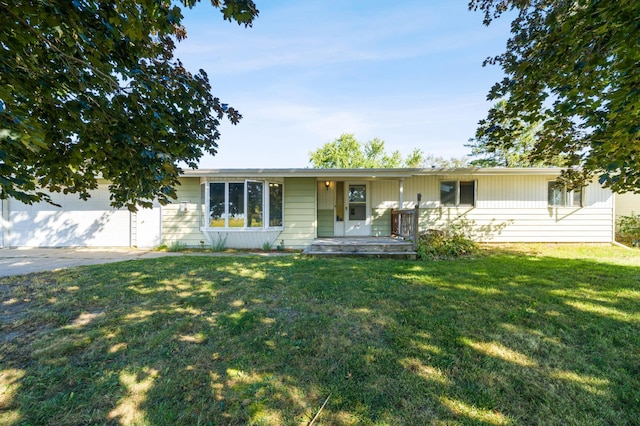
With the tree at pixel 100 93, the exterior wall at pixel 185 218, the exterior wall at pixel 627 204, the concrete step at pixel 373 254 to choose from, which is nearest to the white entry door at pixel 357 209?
the concrete step at pixel 373 254

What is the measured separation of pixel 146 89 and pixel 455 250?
291 inches

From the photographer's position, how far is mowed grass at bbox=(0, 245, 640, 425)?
176 centimetres

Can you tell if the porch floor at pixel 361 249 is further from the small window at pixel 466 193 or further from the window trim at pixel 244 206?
the small window at pixel 466 193

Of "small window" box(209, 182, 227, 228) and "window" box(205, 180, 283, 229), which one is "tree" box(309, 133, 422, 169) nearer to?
"window" box(205, 180, 283, 229)

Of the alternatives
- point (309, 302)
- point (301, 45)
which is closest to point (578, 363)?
point (309, 302)

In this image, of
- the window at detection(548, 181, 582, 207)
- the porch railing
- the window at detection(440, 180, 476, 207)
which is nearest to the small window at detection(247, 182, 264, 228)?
the porch railing

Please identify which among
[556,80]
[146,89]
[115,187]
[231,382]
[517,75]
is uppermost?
[517,75]

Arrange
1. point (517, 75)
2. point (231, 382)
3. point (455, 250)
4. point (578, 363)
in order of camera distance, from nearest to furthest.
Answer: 1. point (231, 382)
2. point (578, 363)
3. point (517, 75)
4. point (455, 250)

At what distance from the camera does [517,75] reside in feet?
11.3

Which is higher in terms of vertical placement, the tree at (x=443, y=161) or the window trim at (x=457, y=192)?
the tree at (x=443, y=161)

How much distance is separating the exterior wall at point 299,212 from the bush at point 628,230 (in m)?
11.1

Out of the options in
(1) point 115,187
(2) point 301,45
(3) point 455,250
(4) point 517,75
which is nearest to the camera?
(1) point 115,187

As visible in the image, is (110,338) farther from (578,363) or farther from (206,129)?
(578,363)

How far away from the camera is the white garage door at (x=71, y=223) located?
8.78 metres
